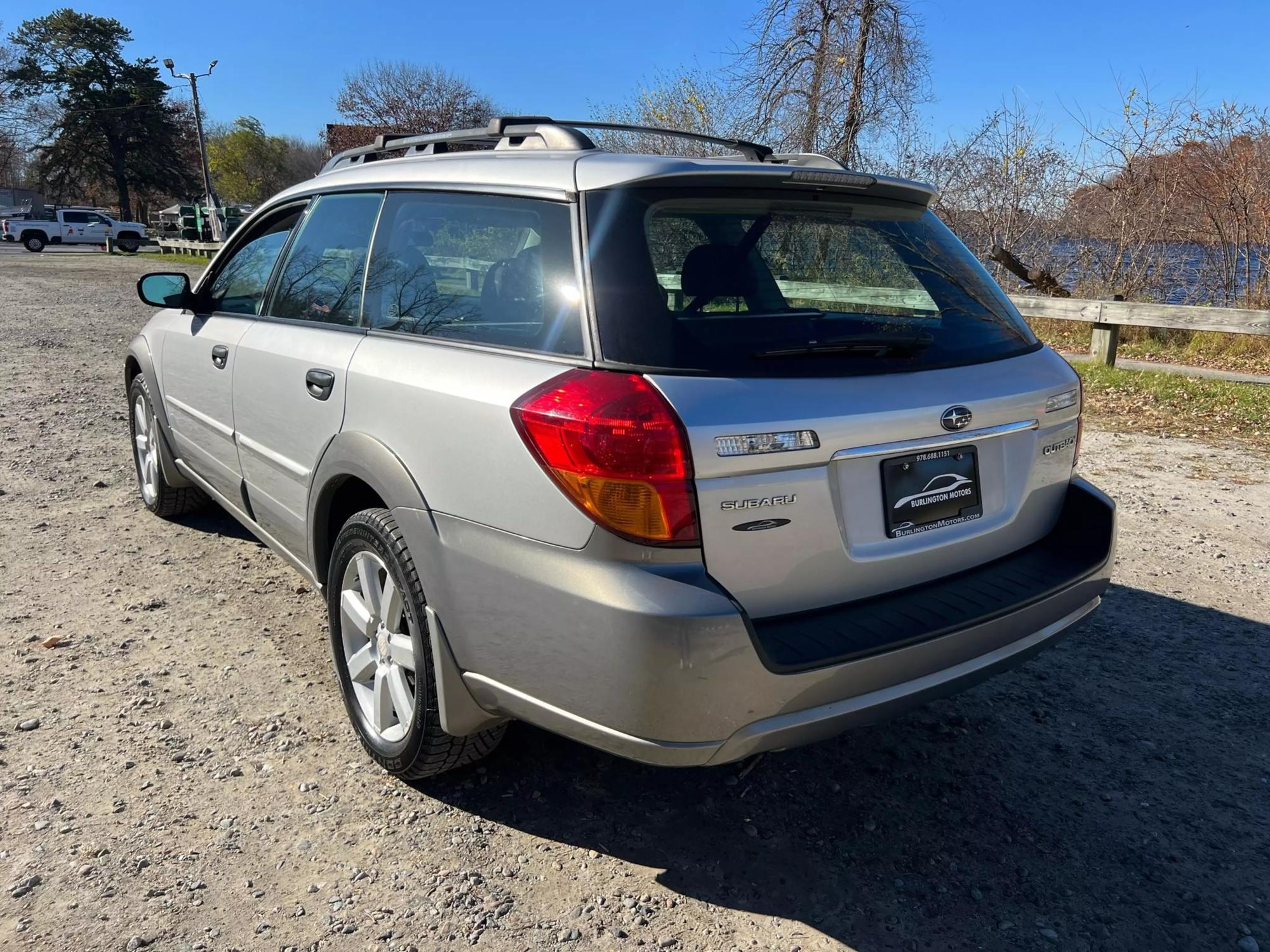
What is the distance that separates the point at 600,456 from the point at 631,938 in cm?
118

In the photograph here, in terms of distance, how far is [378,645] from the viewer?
290cm

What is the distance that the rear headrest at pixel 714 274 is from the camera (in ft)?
8.47

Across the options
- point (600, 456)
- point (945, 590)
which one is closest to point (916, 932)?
point (945, 590)

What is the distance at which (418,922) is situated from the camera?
90.4 inches

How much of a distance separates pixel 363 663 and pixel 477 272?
1.28m

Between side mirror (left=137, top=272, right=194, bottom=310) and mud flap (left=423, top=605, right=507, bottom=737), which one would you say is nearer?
mud flap (left=423, top=605, right=507, bottom=737)

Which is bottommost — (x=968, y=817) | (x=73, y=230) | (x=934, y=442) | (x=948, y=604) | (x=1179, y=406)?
(x=968, y=817)

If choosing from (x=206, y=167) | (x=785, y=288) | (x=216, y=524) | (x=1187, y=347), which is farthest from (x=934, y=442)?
(x=206, y=167)

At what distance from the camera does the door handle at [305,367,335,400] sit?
118 inches

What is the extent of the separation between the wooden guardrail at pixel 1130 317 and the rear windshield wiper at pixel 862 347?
27.6 feet

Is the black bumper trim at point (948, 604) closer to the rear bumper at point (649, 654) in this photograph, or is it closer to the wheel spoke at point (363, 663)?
the rear bumper at point (649, 654)

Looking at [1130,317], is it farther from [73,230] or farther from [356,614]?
[73,230]

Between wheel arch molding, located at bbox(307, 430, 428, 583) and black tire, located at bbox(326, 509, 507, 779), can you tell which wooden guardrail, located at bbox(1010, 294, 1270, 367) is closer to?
wheel arch molding, located at bbox(307, 430, 428, 583)

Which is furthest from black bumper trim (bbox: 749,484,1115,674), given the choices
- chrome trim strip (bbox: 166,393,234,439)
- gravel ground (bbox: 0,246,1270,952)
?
chrome trim strip (bbox: 166,393,234,439)
